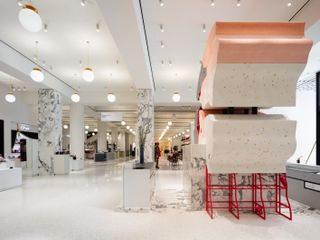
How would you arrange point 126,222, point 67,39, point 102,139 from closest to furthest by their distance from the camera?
point 126,222, point 67,39, point 102,139

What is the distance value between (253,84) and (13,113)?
1349 cm

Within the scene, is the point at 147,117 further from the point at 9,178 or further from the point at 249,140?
the point at 249,140

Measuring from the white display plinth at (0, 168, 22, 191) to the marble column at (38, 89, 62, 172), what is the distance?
8.72 ft

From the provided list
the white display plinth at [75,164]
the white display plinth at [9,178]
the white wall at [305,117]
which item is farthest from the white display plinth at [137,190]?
the white display plinth at [75,164]

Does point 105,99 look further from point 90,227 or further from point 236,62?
point 236,62

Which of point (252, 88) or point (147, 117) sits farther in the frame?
point (147, 117)

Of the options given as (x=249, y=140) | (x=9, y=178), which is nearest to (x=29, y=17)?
(x=249, y=140)

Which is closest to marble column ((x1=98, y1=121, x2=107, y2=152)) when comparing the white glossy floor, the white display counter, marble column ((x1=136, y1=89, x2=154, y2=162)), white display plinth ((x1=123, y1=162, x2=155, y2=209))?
the white display counter

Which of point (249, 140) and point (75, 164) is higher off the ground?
point (249, 140)

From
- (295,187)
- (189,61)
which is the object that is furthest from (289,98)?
(189,61)

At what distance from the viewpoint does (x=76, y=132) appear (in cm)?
1372

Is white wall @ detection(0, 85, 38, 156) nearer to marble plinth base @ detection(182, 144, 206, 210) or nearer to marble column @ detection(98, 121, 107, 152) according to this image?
marble column @ detection(98, 121, 107, 152)

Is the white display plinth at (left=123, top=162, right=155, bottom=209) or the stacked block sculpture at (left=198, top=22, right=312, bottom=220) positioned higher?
the stacked block sculpture at (left=198, top=22, right=312, bottom=220)

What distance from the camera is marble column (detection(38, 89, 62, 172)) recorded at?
440 inches
